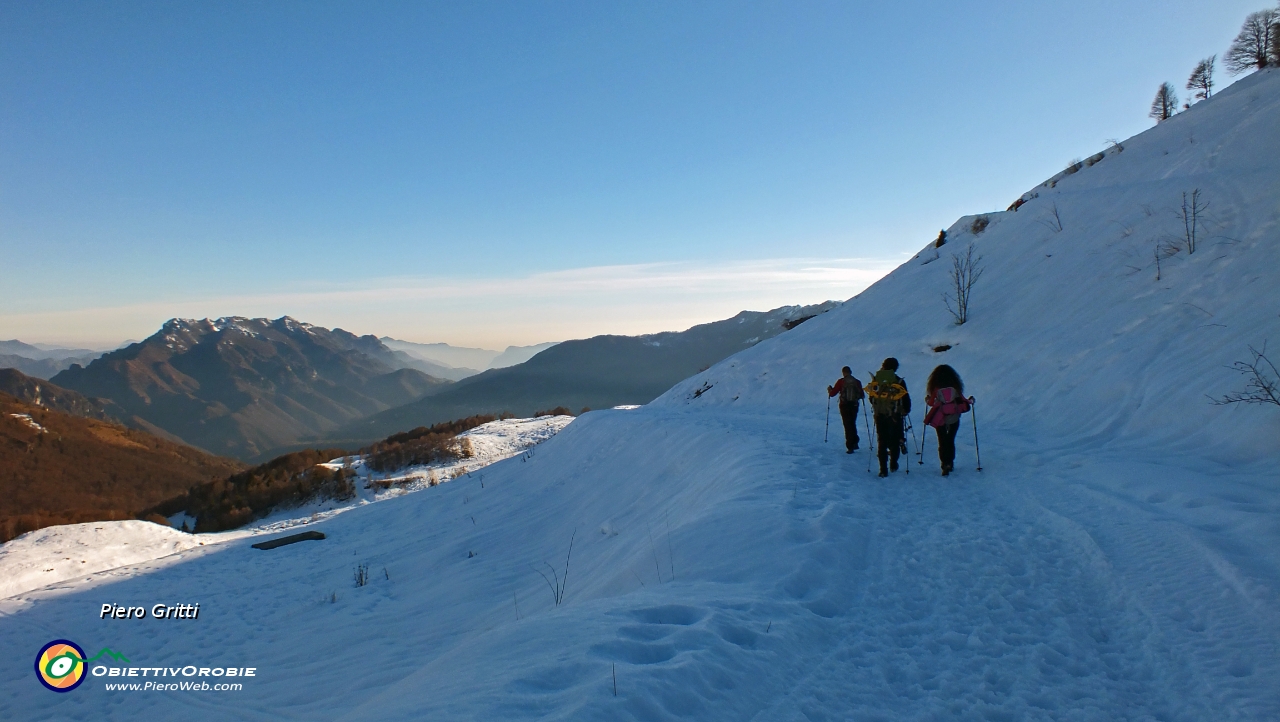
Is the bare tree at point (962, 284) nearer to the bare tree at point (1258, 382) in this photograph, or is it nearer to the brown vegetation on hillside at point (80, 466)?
the bare tree at point (1258, 382)

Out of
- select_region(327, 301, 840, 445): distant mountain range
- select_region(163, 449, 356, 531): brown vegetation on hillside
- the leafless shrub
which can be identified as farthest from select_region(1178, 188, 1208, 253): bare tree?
select_region(327, 301, 840, 445): distant mountain range

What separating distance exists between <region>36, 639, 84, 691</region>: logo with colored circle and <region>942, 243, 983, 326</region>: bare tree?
21.5 metres

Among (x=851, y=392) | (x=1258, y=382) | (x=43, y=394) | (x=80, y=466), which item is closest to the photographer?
(x=1258, y=382)

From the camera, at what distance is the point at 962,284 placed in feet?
70.5

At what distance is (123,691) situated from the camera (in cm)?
684

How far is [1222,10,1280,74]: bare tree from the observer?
93.8 ft

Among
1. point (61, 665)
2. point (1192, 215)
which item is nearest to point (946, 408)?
point (61, 665)

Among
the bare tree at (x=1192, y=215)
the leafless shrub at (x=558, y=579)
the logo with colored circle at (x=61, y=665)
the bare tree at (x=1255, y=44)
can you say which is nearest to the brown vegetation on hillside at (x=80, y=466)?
the logo with colored circle at (x=61, y=665)

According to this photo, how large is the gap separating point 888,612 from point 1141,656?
58.4 inches

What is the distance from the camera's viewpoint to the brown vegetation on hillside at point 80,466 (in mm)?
49938

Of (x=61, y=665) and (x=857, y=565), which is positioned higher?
(x=857, y=565)

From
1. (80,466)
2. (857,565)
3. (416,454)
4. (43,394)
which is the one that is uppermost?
(43,394)

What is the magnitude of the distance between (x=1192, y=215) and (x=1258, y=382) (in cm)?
1012

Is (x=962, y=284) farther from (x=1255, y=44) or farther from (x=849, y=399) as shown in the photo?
(x=1255, y=44)
